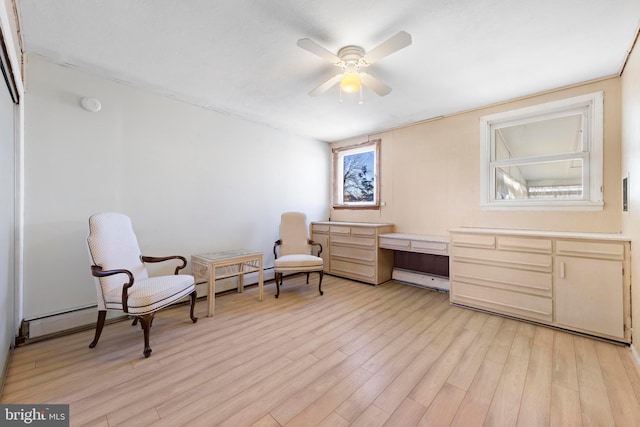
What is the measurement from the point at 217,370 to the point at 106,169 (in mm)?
2319

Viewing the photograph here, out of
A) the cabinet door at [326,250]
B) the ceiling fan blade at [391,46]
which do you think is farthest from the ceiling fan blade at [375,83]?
the cabinet door at [326,250]

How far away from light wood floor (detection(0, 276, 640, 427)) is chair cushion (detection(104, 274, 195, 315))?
358mm

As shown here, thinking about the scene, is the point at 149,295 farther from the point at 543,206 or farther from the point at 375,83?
the point at 543,206

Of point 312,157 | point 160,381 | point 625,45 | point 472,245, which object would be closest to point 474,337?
point 472,245

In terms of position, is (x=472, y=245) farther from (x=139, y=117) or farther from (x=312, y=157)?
(x=139, y=117)

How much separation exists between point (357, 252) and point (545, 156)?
2680 millimetres

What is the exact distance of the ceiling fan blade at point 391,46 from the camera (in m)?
1.73

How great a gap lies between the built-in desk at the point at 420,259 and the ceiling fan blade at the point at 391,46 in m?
2.38

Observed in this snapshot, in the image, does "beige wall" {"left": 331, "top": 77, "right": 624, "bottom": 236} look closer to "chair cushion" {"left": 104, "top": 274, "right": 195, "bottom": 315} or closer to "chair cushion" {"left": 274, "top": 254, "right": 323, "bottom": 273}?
"chair cushion" {"left": 274, "top": 254, "right": 323, "bottom": 273}

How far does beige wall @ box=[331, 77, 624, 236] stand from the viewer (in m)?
2.63

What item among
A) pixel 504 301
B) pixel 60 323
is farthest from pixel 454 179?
pixel 60 323

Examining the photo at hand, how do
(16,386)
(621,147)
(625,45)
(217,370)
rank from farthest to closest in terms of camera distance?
(621,147)
(625,45)
(217,370)
(16,386)

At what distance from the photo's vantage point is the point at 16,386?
5.51 feet

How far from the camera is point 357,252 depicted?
4168 mm
